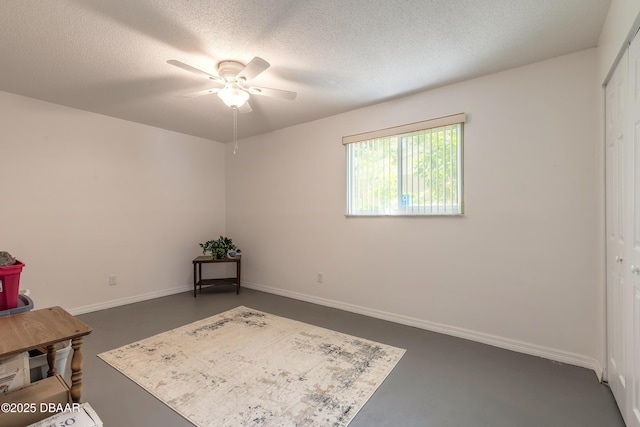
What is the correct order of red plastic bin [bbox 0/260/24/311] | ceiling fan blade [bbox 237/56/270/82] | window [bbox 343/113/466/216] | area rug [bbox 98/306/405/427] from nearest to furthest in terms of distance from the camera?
red plastic bin [bbox 0/260/24/311] < area rug [bbox 98/306/405/427] < ceiling fan blade [bbox 237/56/270/82] < window [bbox 343/113/466/216]

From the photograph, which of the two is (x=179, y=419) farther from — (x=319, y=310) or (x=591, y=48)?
(x=591, y=48)

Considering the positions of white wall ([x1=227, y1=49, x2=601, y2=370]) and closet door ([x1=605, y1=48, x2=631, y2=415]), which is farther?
white wall ([x1=227, y1=49, x2=601, y2=370])

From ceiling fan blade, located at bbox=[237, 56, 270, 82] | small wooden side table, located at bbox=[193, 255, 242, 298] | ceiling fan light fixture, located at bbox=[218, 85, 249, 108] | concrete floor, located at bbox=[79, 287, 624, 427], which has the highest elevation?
ceiling fan blade, located at bbox=[237, 56, 270, 82]

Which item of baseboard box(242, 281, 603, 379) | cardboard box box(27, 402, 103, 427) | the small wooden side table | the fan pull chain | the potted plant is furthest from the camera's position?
the potted plant

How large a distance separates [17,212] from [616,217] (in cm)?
527

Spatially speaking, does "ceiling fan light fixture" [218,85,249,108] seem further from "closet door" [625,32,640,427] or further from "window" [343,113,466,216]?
"closet door" [625,32,640,427]

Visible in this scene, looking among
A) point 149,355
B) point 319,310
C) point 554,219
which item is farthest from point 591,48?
point 149,355

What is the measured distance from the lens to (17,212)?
3.10 m

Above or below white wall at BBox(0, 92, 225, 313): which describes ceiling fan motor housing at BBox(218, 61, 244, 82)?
above

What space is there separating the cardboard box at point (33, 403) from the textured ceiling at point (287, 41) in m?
2.16

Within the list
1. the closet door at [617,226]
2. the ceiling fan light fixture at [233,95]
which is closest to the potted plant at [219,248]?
the ceiling fan light fixture at [233,95]

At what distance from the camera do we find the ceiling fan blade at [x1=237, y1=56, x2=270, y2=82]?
196 centimetres

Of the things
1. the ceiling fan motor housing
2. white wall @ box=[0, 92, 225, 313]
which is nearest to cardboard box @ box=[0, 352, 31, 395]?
the ceiling fan motor housing

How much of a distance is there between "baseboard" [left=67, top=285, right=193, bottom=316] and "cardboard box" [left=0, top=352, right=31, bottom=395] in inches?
96.2
